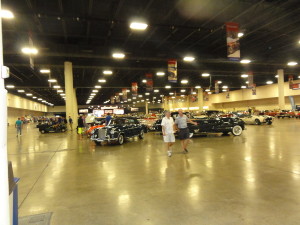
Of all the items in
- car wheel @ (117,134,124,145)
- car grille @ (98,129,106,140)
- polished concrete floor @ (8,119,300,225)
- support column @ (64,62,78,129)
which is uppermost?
support column @ (64,62,78,129)

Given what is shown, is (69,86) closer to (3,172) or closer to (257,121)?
(257,121)

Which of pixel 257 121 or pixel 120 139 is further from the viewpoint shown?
pixel 257 121

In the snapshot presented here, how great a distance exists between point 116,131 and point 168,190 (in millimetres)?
8095

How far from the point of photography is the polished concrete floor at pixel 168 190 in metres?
3.85

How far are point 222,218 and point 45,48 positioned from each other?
16248 millimetres

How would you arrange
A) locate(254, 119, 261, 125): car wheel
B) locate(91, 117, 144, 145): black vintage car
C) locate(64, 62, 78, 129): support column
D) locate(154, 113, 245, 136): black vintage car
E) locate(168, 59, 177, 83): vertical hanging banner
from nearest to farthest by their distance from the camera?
locate(91, 117, 144, 145): black vintage car → locate(154, 113, 245, 136): black vintage car → locate(168, 59, 177, 83): vertical hanging banner → locate(64, 62, 78, 129): support column → locate(254, 119, 261, 125): car wheel

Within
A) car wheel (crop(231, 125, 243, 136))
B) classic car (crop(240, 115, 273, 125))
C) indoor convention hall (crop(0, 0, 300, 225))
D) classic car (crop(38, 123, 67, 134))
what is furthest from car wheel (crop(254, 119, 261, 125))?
classic car (crop(38, 123, 67, 134))

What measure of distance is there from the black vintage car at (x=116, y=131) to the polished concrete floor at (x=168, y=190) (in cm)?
423

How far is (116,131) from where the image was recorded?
1286cm

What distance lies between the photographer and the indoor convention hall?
4.01 meters

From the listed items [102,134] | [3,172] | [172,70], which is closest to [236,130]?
[172,70]

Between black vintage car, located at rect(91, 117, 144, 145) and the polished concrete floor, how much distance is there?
4.23 metres

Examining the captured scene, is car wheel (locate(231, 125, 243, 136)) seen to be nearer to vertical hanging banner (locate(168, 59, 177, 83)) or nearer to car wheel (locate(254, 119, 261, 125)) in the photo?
vertical hanging banner (locate(168, 59, 177, 83))

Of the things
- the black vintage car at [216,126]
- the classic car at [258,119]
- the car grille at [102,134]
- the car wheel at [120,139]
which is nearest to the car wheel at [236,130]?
the black vintage car at [216,126]
